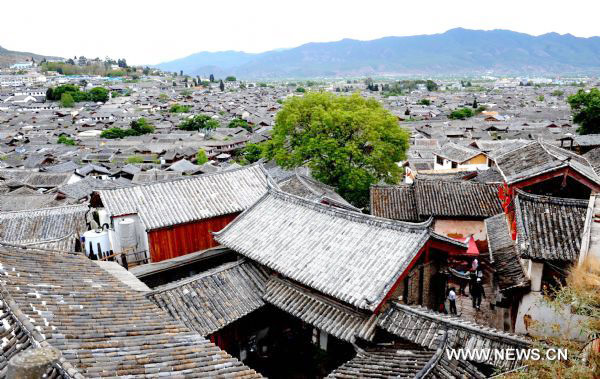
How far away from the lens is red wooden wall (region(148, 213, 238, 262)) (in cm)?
1812

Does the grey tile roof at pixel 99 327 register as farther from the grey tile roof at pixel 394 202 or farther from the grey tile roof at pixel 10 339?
the grey tile roof at pixel 394 202

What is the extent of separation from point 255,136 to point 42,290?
218 ft

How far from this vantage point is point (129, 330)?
9.34m

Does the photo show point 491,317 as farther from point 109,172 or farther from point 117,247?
point 109,172

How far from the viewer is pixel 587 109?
45.8 metres

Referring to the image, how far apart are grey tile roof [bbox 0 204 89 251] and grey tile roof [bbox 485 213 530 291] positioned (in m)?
21.2

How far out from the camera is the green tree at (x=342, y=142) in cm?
2811

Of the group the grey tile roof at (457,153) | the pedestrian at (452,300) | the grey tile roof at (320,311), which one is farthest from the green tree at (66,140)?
the pedestrian at (452,300)

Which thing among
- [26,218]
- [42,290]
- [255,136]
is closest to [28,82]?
[255,136]

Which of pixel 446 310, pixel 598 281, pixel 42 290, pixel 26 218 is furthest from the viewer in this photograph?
pixel 26 218

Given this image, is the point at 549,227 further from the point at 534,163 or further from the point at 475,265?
the point at 534,163

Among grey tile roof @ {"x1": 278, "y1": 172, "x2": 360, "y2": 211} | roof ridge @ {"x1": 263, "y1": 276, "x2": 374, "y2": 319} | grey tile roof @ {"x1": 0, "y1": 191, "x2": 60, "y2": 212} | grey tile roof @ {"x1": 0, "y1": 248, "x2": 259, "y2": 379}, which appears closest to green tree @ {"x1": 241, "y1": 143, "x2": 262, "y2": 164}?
grey tile roof @ {"x1": 0, "y1": 191, "x2": 60, "y2": 212}

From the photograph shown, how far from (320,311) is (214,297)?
366 centimetres

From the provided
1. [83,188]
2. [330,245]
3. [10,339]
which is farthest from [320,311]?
[83,188]
